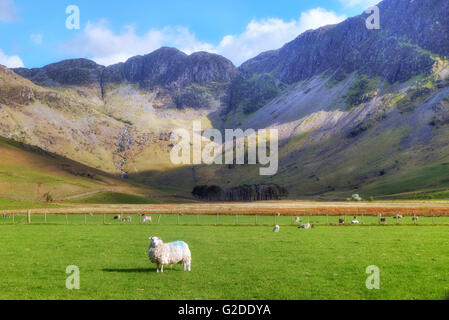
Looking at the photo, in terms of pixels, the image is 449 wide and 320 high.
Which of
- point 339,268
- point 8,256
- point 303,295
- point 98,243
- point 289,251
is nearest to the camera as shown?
point 303,295

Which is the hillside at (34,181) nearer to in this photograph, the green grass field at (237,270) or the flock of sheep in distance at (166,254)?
the green grass field at (237,270)

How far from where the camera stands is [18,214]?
9088cm

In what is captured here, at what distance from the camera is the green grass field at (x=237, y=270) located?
68.3 ft

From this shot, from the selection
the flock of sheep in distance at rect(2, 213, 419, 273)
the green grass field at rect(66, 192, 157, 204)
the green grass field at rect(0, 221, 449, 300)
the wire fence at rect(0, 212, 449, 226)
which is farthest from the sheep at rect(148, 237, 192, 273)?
the green grass field at rect(66, 192, 157, 204)

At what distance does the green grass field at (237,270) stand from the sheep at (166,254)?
2.43 ft

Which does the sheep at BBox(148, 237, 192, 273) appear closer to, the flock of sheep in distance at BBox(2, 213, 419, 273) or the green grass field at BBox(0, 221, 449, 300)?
the flock of sheep in distance at BBox(2, 213, 419, 273)

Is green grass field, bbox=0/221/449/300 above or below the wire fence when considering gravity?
above

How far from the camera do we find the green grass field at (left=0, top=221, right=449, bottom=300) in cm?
2083

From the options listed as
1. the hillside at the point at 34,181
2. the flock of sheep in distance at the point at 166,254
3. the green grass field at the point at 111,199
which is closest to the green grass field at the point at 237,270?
the flock of sheep in distance at the point at 166,254

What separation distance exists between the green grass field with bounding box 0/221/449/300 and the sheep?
74cm

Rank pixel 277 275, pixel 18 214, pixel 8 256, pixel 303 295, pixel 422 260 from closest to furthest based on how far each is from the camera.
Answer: pixel 303 295 → pixel 277 275 → pixel 422 260 → pixel 8 256 → pixel 18 214
